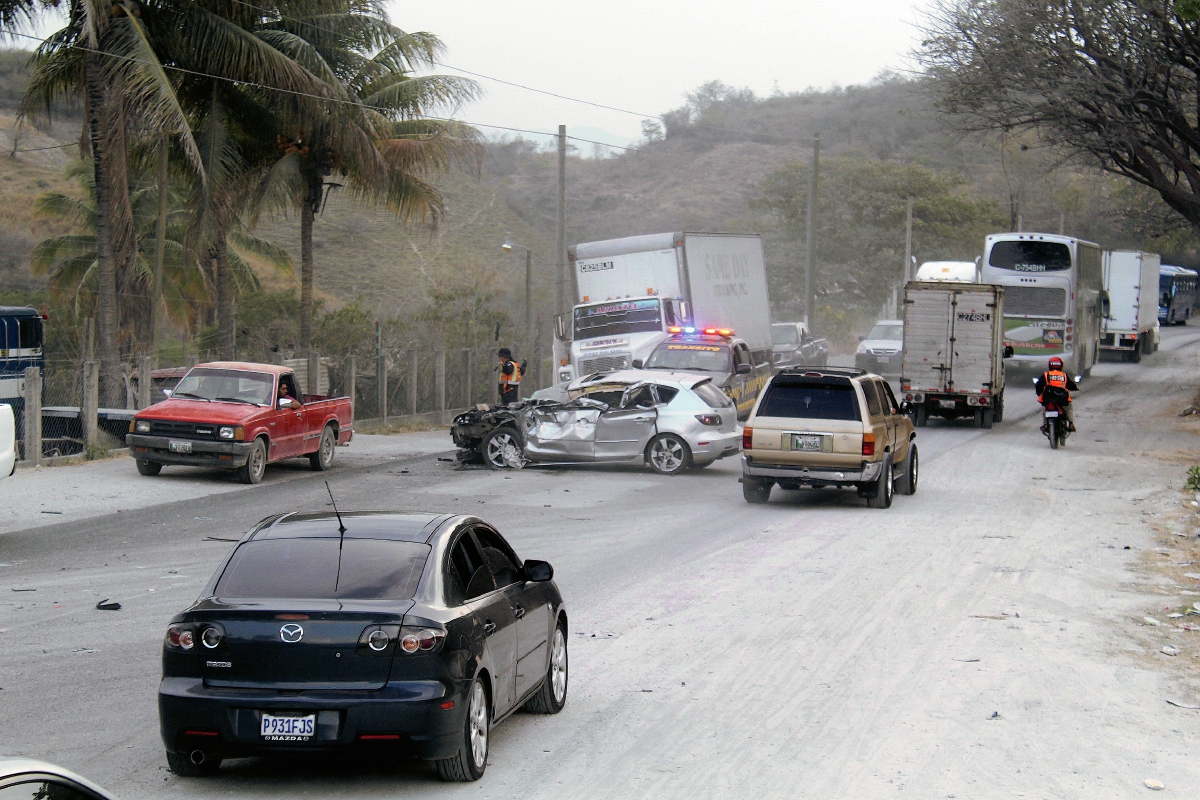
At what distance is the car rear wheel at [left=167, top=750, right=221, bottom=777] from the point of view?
5859mm

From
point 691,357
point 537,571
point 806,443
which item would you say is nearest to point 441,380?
point 691,357

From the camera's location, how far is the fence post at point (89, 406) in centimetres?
2088

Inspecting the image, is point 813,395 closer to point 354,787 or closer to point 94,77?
point 354,787

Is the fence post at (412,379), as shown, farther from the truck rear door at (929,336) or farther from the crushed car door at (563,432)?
the truck rear door at (929,336)

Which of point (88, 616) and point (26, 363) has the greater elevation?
point (26, 363)

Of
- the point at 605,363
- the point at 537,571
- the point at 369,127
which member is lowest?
the point at 537,571

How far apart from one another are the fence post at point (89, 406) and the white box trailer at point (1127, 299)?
126 ft

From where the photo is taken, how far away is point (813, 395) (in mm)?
16297

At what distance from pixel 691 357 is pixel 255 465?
31.0ft

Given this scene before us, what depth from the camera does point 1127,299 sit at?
47750 millimetres

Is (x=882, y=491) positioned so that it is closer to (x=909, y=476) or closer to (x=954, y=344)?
(x=909, y=476)

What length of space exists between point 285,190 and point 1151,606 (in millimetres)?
21692

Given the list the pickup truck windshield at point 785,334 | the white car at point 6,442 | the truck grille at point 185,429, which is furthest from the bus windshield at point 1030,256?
the white car at point 6,442

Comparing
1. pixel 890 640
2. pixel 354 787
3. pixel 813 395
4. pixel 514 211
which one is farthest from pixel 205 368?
pixel 514 211
